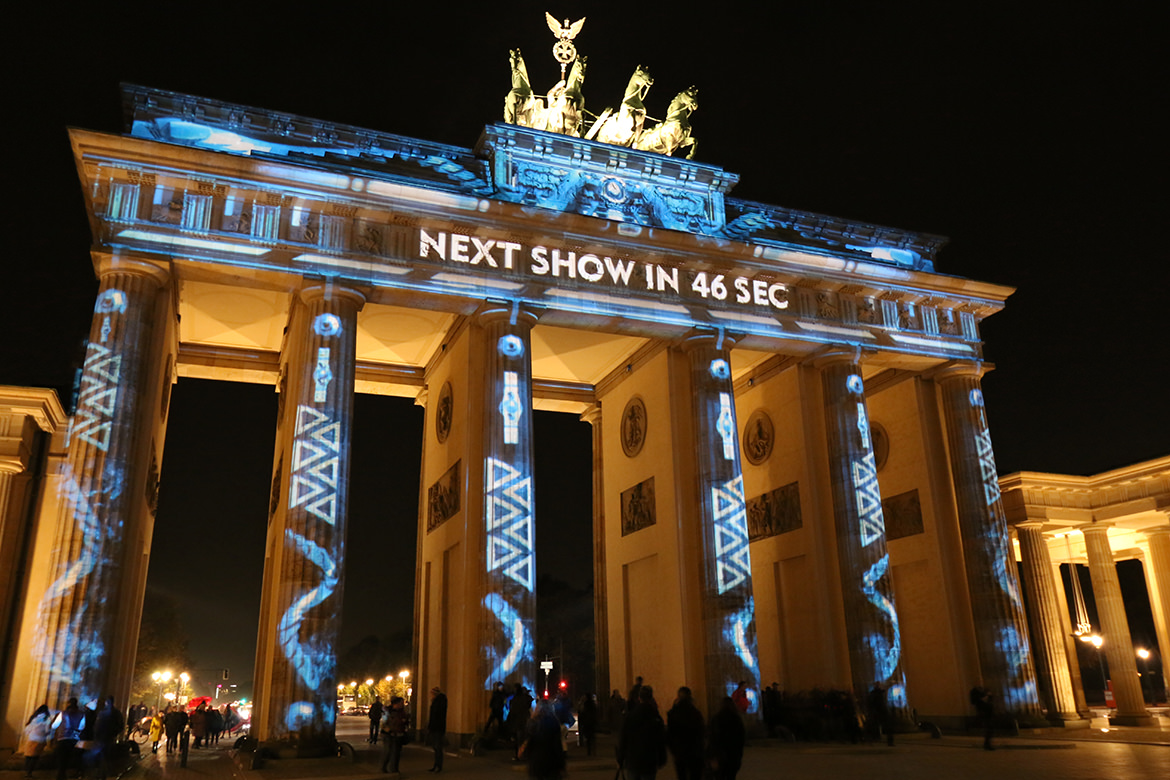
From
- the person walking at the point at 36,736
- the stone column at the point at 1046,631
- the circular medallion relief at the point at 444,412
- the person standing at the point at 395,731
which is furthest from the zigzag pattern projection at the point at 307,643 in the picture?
the stone column at the point at 1046,631

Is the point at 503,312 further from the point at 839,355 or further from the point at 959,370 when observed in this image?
the point at 959,370

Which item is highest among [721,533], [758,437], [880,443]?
[758,437]

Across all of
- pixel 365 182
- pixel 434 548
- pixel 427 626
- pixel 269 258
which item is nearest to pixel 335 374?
pixel 269 258

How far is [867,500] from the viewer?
23562 millimetres

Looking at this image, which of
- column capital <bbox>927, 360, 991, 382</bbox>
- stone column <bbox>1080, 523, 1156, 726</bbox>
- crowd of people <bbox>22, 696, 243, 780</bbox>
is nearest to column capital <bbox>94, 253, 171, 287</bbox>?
crowd of people <bbox>22, 696, 243, 780</bbox>

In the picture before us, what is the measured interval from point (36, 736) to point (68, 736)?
826 mm

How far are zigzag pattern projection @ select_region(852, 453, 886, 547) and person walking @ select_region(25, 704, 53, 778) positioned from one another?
18.3 metres

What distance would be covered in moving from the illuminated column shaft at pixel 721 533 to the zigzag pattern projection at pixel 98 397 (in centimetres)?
1327

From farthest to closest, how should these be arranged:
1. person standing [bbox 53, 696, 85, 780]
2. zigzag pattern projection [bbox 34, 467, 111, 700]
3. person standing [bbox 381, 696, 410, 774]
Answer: zigzag pattern projection [bbox 34, 467, 111, 700]
person standing [bbox 381, 696, 410, 774]
person standing [bbox 53, 696, 85, 780]

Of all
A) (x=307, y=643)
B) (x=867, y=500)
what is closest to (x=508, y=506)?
(x=307, y=643)

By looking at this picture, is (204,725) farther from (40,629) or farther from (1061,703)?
(1061,703)

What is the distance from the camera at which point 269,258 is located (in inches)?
781

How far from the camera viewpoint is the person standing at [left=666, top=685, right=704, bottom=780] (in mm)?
9562

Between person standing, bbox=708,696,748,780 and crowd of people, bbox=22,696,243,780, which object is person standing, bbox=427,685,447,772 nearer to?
crowd of people, bbox=22,696,243,780
